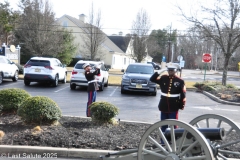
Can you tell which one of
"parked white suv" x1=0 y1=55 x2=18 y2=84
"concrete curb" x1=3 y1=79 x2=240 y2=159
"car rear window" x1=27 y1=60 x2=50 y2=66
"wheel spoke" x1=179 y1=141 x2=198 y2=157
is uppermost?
"car rear window" x1=27 y1=60 x2=50 y2=66

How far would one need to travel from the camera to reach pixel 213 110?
39.5 feet

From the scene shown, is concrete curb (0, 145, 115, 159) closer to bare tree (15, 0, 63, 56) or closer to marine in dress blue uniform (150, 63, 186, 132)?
marine in dress blue uniform (150, 63, 186, 132)

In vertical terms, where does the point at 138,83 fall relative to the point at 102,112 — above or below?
above

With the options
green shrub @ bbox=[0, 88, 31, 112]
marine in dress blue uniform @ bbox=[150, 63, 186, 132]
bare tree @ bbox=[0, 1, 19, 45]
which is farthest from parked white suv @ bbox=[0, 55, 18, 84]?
bare tree @ bbox=[0, 1, 19, 45]

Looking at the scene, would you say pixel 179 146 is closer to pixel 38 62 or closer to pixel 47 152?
pixel 47 152

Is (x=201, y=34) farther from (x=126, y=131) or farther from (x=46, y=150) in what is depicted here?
(x=46, y=150)

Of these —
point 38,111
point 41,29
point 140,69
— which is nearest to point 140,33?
point 41,29

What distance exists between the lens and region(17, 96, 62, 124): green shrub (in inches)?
248

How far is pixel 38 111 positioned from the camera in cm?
629

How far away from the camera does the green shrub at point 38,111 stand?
6.30m

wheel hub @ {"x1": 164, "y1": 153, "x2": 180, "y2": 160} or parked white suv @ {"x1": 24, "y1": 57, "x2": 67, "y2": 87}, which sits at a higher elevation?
parked white suv @ {"x1": 24, "y1": 57, "x2": 67, "y2": 87}

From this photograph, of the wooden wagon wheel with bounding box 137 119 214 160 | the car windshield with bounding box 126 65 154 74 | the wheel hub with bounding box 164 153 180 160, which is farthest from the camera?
the car windshield with bounding box 126 65 154 74

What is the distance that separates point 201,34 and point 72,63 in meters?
29.0

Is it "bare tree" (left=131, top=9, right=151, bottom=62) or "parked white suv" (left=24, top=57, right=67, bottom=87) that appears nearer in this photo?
"parked white suv" (left=24, top=57, right=67, bottom=87)
